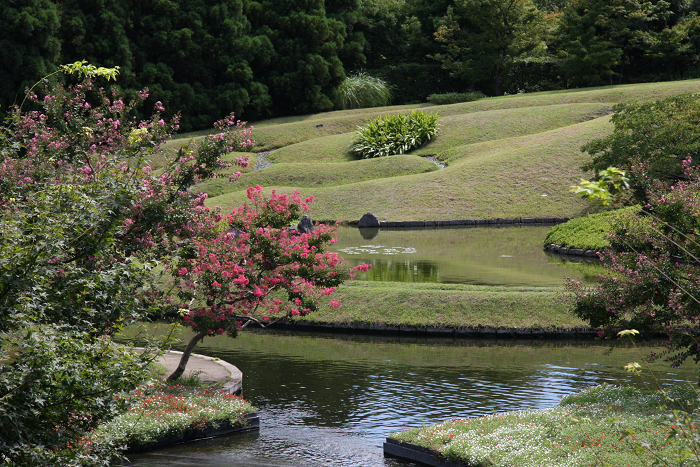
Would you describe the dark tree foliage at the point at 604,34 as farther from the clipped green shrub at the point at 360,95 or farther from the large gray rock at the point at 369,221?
the large gray rock at the point at 369,221

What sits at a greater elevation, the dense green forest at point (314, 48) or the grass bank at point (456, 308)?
the dense green forest at point (314, 48)

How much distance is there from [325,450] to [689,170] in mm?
7435

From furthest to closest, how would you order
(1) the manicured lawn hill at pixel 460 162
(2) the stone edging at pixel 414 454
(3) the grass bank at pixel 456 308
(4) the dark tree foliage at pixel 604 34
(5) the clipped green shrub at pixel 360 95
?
(5) the clipped green shrub at pixel 360 95, (4) the dark tree foliage at pixel 604 34, (1) the manicured lawn hill at pixel 460 162, (3) the grass bank at pixel 456 308, (2) the stone edging at pixel 414 454

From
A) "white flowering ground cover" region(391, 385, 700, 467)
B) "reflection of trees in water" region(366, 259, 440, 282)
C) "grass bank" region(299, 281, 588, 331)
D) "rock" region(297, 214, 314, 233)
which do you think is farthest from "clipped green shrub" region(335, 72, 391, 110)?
"white flowering ground cover" region(391, 385, 700, 467)

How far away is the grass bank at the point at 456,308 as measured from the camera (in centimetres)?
1767

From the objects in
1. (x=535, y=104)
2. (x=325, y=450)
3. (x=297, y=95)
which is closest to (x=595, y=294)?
(x=325, y=450)

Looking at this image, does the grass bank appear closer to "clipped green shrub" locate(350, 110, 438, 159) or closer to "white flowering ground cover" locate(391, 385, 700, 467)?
"white flowering ground cover" locate(391, 385, 700, 467)

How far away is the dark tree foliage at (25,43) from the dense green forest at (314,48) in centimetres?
13

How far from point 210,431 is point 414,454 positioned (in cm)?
343

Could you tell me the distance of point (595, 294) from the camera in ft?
39.0

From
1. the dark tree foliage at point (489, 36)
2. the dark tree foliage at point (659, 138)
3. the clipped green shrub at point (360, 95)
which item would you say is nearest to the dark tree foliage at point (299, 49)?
the clipped green shrub at point (360, 95)

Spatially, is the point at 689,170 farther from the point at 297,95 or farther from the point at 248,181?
the point at 297,95

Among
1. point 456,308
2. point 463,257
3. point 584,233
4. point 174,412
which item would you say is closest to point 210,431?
point 174,412

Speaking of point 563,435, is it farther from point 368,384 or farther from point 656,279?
point 368,384
